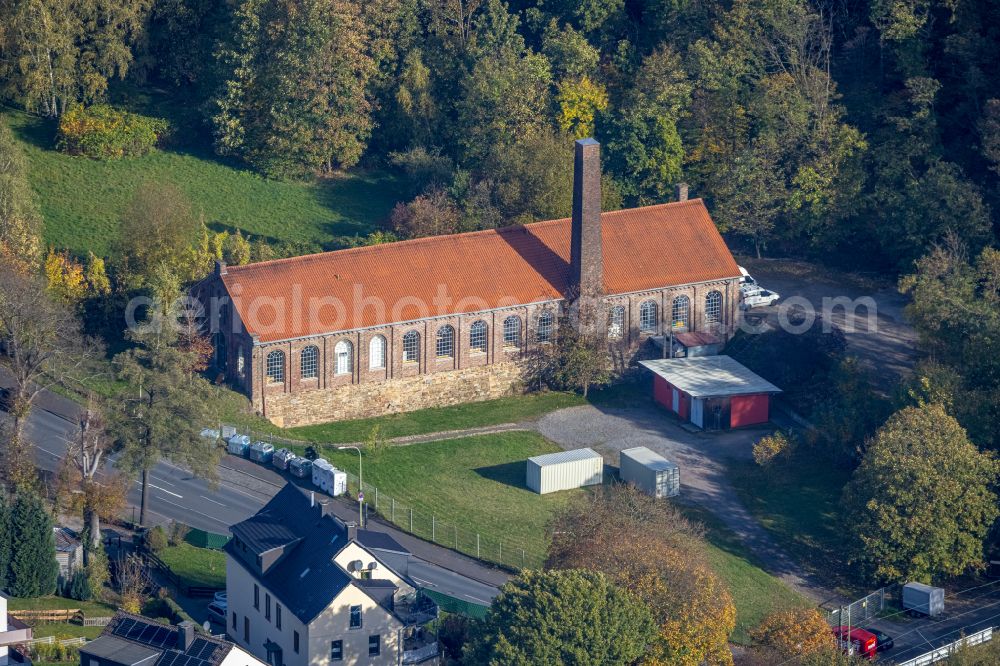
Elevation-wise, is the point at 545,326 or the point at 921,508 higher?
the point at 545,326

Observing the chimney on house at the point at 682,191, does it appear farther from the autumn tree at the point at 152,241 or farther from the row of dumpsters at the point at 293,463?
the row of dumpsters at the point at 293,463

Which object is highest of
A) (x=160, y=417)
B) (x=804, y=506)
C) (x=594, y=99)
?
(x=594, y=99)

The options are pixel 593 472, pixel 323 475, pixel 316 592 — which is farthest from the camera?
pixel 593 472

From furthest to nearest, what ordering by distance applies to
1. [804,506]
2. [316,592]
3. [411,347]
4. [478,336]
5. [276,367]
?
[478,336], [411,347], [276,367], [804,506], [316,592]

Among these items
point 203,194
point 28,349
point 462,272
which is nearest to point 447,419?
point 462,272

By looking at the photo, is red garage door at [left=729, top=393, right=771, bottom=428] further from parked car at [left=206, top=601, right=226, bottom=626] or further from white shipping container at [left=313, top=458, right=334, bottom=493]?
parked car at [left=206, top=601, right=226, bottom=626]

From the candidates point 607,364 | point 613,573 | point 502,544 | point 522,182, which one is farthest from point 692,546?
point 522,182

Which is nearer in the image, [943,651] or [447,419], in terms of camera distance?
[943,651]

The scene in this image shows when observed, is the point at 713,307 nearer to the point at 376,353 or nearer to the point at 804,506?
the point at 804,506
